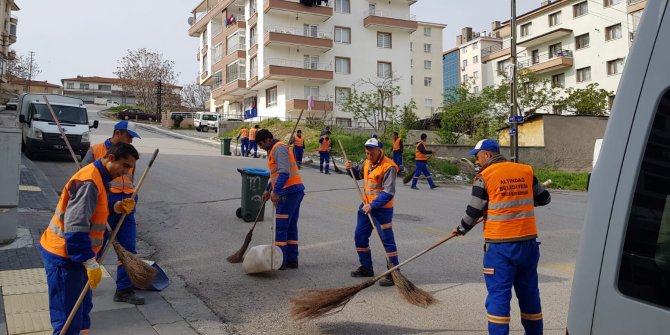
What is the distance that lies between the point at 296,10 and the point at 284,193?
38.0m

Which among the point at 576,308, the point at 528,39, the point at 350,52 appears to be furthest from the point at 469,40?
the point at 576,308

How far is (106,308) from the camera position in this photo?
5.11 metres

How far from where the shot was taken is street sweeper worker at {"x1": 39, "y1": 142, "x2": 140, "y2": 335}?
3467 millimetres

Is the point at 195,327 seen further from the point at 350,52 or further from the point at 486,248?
the point at 350,52

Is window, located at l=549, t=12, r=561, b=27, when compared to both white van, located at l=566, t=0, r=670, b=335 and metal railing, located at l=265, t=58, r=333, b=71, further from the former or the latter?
white van, located at l=566, t=0, r=670, b=335

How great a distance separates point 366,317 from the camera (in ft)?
16.7

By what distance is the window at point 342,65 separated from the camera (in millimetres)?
44875

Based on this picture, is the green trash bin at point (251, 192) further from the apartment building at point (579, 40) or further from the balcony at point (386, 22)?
the balcony at point (386, 22)

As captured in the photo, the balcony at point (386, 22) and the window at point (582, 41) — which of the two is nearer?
the window at point (582, 41)

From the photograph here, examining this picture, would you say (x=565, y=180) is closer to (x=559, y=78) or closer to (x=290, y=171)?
(x=290, y=171)

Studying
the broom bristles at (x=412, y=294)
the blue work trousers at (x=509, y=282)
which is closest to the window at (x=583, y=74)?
the broom bristles at (x=412, y=294)

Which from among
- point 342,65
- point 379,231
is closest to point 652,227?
point 379,231

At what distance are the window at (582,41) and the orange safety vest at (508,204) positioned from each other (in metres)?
44.3

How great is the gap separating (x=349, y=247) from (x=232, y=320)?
3311mm
